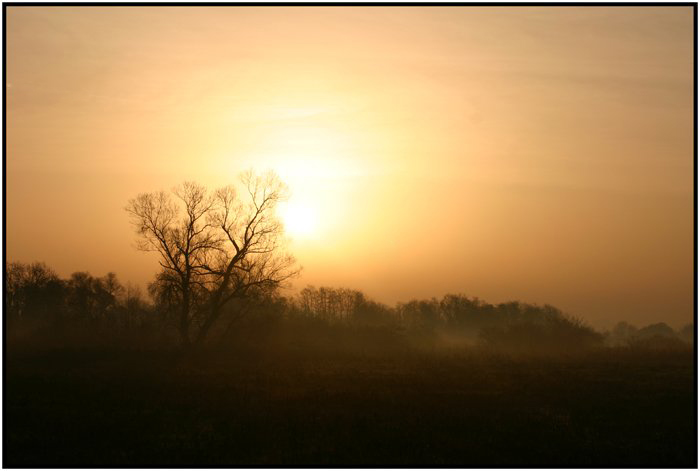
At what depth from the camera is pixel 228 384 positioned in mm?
27750

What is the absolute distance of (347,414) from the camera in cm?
2116

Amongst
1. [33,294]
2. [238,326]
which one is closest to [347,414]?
[238,326]

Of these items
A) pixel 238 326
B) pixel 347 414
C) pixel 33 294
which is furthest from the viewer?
pixel 33 294

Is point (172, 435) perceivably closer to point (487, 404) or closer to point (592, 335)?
point (487, 404)

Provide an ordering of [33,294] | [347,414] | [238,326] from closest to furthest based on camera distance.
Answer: [347,414] < [238,326] < [33,294]

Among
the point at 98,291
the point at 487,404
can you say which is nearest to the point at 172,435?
the point at 487,404

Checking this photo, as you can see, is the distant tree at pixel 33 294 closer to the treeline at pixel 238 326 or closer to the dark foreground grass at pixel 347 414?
the treeline at pixel 238 326

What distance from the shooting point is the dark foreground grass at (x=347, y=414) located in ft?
54.6

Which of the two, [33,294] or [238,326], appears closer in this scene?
[238,326]

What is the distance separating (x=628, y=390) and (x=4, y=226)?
23.8 metres

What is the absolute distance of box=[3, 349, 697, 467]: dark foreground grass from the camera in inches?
655

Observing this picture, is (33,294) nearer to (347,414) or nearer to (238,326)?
(238,326)

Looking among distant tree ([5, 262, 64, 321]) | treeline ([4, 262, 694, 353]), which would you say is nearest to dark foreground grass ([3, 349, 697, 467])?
treeline ([4, 262, 694, 353])

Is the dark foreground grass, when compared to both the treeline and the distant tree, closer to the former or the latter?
the treeline
